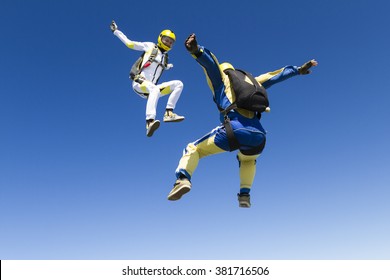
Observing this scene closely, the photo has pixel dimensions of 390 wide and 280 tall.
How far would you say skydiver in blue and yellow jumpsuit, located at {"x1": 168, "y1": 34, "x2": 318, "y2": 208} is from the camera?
14.4 feet

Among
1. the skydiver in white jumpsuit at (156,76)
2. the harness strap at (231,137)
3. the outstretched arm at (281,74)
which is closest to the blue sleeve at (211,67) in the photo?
the harness strap at (231,137)

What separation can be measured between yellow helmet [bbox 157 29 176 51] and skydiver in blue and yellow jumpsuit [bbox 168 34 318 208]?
1536 mm

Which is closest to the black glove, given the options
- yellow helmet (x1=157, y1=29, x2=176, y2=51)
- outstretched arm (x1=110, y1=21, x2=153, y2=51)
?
yellow helmet (x1=157, y1=29, x2=176, y2=51)

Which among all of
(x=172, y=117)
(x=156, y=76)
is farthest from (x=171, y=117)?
(x=156, y=76)

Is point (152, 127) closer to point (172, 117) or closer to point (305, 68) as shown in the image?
point (172, 117)

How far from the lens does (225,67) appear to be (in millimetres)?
5008

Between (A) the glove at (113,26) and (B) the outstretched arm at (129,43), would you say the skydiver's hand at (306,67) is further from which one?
(A) the glove at (113,26)

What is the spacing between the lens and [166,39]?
622 centimetres

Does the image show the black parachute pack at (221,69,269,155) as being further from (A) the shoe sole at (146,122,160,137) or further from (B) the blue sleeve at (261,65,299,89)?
(A) the shoe sole at (146,122,160,137)

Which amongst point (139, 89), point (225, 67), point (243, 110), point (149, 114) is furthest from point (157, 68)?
point (243, 110)

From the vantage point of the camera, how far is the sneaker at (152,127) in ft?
17.2
